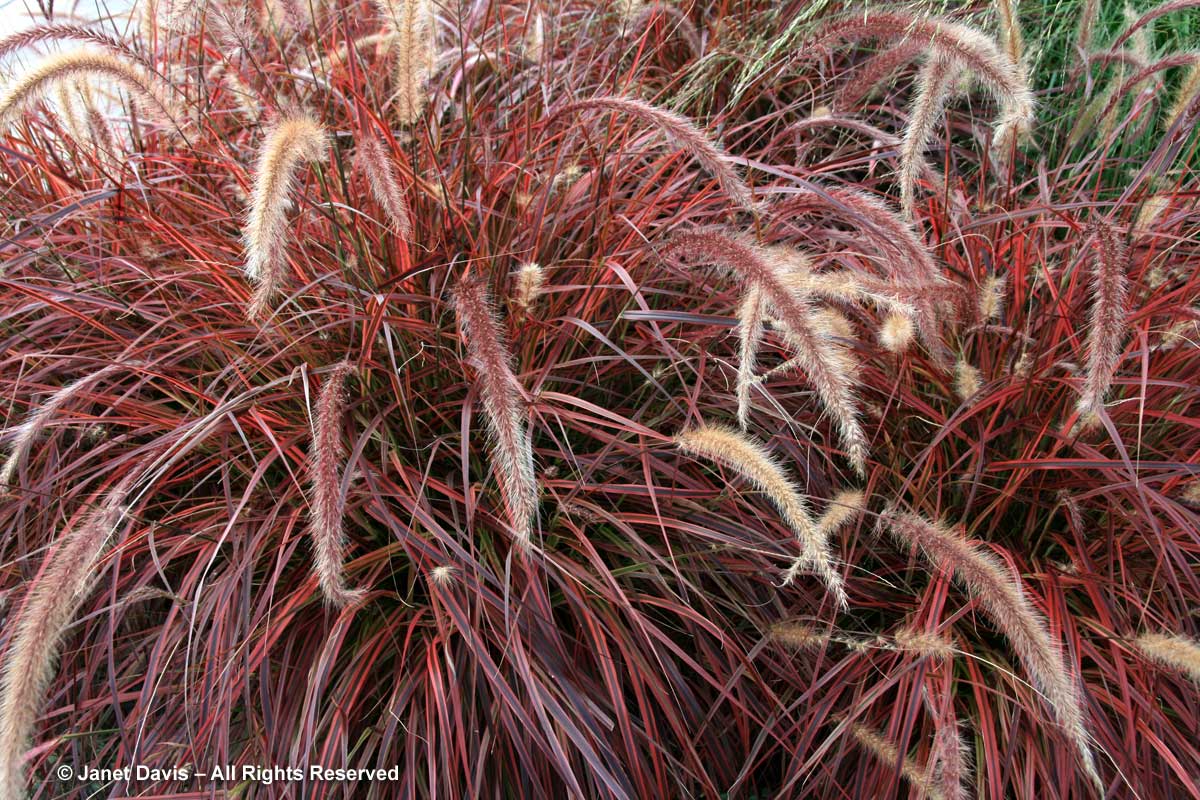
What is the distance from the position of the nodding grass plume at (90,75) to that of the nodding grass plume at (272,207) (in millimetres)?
566

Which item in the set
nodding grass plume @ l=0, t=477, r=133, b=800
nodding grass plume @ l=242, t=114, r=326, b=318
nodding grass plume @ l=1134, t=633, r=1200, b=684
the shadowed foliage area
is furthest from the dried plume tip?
nodding grass plume @ l=1134, t=633, r=1200, b=684

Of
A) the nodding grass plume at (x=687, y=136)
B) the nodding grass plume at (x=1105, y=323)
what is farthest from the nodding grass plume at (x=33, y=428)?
the nodding grass plume at (x=1105, y=323)

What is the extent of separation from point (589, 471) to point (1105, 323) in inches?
42.9

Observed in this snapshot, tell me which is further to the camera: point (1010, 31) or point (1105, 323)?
point (1010, 31)

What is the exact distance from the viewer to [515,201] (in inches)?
104

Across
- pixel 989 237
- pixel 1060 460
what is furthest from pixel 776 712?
pixel 989 237

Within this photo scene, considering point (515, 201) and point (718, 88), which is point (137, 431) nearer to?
point (515, 201)

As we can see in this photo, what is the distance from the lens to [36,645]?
1537mm

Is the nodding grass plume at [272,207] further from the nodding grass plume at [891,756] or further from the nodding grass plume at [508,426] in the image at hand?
the nodding grass plume at [891,756]

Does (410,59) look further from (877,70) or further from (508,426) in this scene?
(877,70)

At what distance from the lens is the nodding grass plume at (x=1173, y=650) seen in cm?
177

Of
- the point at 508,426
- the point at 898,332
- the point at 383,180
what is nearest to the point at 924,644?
the point at 898,332

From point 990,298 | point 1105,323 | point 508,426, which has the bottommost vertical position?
point 990,298

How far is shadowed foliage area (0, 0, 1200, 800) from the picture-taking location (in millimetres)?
1909
